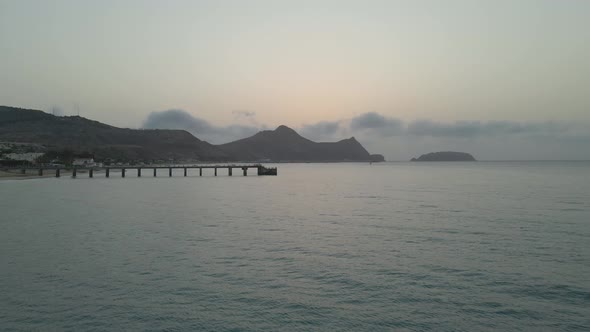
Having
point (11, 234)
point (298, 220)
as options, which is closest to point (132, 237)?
point (11, 234)

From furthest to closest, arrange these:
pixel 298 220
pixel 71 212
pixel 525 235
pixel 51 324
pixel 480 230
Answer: pixel 71 212 → pixel 298 220 → pixel 480 230 → pixel 525 235 → pixel 51 324

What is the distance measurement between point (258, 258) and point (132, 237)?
39.5 feet

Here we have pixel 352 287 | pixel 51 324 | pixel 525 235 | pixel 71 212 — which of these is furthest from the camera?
pixel 71 212

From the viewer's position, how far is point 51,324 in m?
14.6

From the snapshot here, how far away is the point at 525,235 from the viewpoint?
30.8 metres

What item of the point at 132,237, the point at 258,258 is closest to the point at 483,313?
the point at 258,258

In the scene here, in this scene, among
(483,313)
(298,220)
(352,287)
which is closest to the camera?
(483,313)

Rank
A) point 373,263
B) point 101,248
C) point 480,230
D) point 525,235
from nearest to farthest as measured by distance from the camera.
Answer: point 373,263
point 101,248
point 525,235
point 480,230

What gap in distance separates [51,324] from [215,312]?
5.50 metres

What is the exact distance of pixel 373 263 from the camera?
2297cm

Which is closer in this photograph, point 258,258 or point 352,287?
point 352,287

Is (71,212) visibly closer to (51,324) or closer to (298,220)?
(298,220)

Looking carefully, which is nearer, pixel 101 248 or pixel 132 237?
pixel 101 248

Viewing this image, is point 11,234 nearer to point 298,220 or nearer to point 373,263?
point 298,220
